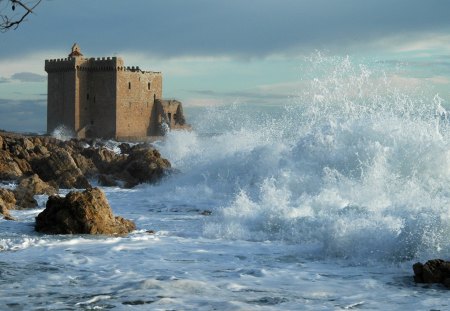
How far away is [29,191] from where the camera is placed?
39.3ft

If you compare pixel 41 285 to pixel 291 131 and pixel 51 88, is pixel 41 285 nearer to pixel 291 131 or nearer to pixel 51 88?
pixel 291 131

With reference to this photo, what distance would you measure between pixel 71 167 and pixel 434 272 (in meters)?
11.5

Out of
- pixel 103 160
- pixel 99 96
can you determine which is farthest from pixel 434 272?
pixel 99 96

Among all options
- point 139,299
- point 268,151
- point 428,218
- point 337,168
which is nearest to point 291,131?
point 268,151

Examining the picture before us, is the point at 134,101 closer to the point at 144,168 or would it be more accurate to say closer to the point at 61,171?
the point at 144,168

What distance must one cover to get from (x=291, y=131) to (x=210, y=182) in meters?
2.64

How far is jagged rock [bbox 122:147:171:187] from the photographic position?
17453 millimetres

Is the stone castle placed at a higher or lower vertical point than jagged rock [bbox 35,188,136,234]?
higher

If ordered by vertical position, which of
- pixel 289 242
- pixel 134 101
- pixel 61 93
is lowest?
pixel 289 242

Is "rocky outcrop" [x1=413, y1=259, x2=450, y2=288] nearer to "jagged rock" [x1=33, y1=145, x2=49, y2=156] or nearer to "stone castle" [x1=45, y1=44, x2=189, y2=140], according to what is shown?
"jagged rock" [x1=33, y1=145, x2=49, y2=156]

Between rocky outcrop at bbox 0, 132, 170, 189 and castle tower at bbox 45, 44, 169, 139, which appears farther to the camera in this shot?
castle tower at bbox 45, 44, 169, 139

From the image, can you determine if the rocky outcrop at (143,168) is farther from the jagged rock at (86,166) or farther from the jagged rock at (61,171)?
the jagged rock at (61,171)

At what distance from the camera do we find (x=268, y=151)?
16.8 meters

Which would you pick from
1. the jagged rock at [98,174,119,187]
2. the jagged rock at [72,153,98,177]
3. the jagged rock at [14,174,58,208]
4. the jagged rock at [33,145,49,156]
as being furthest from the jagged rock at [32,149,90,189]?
the jagged rock at [14,174,58,208]
